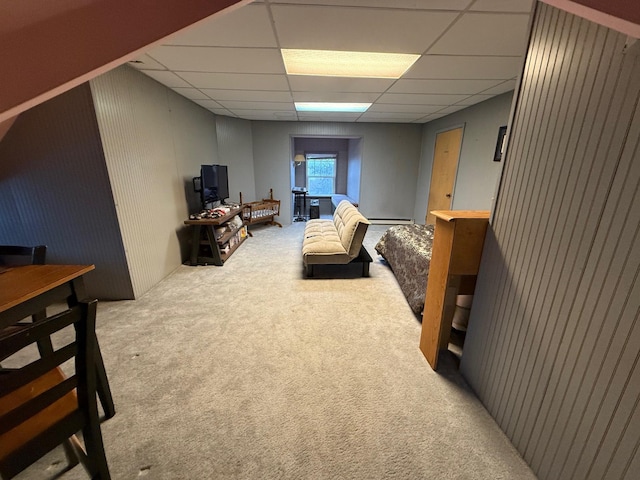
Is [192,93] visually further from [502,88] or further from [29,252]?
[502,88]

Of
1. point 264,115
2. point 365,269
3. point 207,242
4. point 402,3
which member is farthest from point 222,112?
point 402,3

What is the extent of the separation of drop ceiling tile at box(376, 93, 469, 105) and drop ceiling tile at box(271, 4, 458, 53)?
55.0 inches

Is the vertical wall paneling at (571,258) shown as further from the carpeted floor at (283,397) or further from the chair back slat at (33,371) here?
the chair back slat at (33,371)

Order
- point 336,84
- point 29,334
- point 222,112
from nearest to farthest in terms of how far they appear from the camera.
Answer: point 29,334 < point 336,84 < point 222,112

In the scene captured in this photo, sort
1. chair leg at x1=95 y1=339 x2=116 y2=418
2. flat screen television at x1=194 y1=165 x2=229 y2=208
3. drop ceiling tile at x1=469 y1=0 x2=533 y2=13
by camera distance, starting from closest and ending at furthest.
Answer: chair leg at x1=95 y1=339 x2=116 y2=418 < drop ceiling tile at x1=469 y1=0 x2=533 y2=13 < flat screen television at x1=194 y1=165 x2=229 y2=208

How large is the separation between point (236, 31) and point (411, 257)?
7.83 ft

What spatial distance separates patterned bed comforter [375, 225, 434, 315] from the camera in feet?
7.66

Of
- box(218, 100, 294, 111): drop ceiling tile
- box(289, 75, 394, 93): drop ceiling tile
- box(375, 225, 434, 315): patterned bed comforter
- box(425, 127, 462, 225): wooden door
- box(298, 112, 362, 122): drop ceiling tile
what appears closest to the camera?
box(375, 225, 434, 315): patterned bed comforter

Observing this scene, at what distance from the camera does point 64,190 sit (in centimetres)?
229

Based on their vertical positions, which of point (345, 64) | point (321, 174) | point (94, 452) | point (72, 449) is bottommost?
point (72, 449)

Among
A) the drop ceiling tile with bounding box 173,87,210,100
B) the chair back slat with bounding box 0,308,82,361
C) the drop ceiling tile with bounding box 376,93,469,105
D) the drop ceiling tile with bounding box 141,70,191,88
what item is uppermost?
the drop ceiling tile with bounding box 376,93,469,105

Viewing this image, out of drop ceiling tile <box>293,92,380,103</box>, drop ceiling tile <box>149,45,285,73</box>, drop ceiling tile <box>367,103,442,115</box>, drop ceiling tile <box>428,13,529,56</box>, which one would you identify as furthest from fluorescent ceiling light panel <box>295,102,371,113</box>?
drop ceiling tile <box>428,13,529,56</box>

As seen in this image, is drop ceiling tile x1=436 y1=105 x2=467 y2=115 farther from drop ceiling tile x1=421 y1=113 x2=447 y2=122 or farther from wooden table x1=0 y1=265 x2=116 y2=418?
wooden table x1=0 y1=265 x2=116 y2=418

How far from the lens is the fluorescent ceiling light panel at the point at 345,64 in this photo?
98.0 inches
